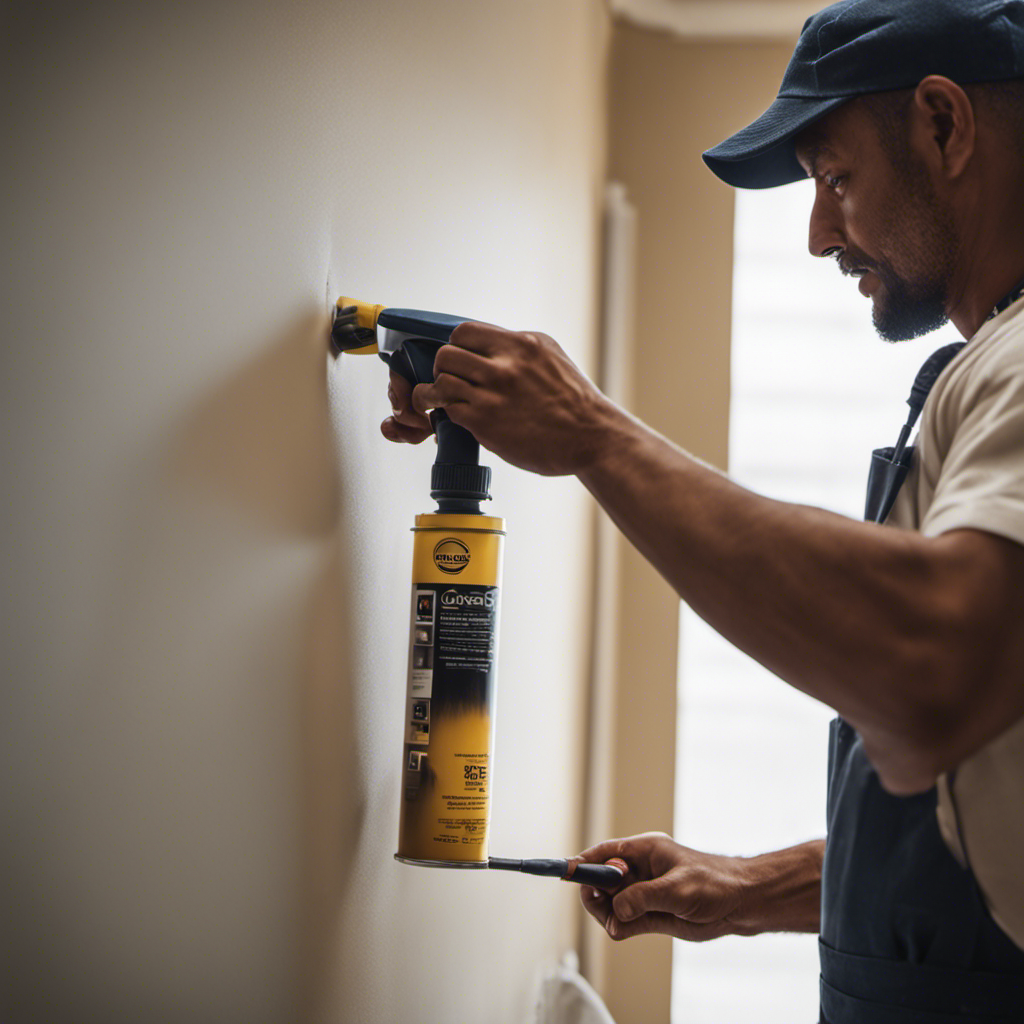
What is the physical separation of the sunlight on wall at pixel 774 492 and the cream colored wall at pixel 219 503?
823 mm

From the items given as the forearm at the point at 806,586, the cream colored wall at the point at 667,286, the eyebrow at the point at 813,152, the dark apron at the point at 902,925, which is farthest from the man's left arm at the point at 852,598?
the cream colored wall at the point at 667,286

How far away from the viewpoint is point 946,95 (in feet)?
2.25

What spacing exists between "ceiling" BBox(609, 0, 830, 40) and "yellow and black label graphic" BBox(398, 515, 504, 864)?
57.3 inches

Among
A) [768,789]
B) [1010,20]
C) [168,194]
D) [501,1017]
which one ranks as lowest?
[501,1017]

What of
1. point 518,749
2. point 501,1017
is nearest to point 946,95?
point 518,749

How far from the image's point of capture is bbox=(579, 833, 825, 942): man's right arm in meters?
0.87

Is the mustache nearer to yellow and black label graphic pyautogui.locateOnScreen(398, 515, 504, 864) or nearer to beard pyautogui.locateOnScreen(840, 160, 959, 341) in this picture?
beard pyautogui.locateOnScreen(840, 160, 959, 341)

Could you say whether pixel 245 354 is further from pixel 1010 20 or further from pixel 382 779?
pixel 1010 20

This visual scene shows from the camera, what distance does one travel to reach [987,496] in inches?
20.2

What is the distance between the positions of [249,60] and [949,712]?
0.55 meters

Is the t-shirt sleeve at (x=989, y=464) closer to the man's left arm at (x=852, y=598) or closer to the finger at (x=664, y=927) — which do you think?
the man's left arm at (x=852, y=598)

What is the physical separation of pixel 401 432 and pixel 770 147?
14.6 inches

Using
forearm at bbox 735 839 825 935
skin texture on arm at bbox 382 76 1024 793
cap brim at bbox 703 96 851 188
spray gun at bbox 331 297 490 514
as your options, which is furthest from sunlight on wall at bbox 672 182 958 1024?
spray gun at bbox 331 297 490 514

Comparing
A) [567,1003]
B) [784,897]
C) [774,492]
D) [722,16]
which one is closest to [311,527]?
[784,897]
